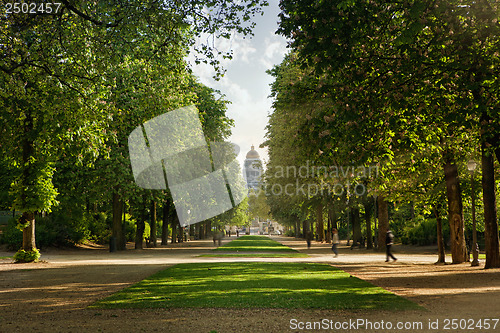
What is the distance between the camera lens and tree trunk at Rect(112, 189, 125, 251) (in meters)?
35.4

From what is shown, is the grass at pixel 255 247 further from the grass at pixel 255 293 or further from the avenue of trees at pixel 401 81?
the grass at pixel 255 293

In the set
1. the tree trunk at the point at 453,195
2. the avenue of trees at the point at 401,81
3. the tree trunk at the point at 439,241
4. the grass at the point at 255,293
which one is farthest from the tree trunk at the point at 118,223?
the tree trunk at the point at 453,195

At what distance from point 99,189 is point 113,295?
71.8 feet

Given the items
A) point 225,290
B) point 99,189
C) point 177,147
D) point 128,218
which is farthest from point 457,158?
point 128,218

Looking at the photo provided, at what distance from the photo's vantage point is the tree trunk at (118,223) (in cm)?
3536

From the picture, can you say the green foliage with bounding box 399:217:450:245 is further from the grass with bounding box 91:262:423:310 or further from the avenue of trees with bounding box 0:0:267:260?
the avenue of trees with bounding box 0:0:267:260

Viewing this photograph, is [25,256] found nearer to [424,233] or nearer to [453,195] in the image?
[453,195]

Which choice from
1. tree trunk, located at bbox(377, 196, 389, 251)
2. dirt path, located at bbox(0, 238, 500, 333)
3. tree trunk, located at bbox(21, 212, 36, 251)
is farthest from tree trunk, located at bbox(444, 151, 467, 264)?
tree trunk, located at bbox(21, 212, 36, 251)

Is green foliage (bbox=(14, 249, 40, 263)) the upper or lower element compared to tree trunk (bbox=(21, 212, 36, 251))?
lower

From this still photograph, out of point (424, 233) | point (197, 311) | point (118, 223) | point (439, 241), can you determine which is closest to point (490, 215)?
point (439, 241)

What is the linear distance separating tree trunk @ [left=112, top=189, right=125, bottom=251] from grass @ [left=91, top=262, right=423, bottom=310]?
61.7 feet

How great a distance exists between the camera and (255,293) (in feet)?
40.8

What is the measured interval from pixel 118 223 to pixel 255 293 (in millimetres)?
25724

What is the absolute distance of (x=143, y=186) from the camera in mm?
33062
